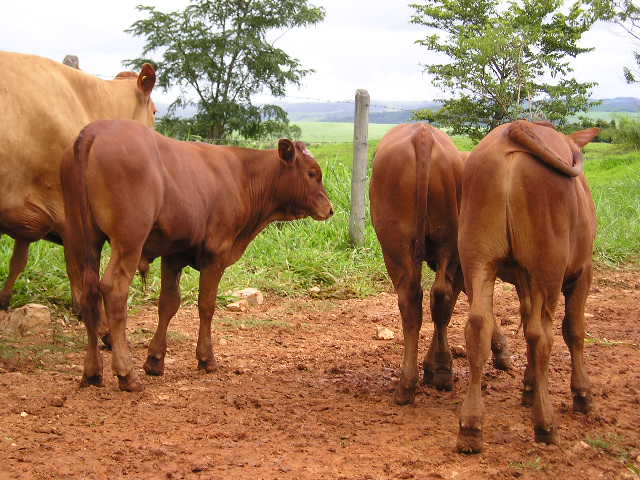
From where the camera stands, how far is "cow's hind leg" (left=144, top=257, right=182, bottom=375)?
577 centimetres

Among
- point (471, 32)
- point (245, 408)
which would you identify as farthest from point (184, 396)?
point (471, 32)

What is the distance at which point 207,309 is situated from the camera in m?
5.91

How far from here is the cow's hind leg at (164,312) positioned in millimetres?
5766

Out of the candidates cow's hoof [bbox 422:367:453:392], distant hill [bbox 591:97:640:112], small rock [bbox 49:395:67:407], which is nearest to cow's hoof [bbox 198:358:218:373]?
small rock [bbox 49:395:67:407]

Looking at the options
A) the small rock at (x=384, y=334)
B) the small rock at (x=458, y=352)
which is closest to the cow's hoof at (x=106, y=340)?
the small rock at (x=384, y=334)

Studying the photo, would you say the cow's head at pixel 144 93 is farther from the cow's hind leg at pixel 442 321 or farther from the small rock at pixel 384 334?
the cow's hind leg at pixel 442 321

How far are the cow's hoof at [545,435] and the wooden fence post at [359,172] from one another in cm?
573

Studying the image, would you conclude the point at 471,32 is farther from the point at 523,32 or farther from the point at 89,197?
the point at 89,197

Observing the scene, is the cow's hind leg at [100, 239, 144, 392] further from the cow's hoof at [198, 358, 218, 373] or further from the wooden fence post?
the wooden fence post

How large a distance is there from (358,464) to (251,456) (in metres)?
0.53

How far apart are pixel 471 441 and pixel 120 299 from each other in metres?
2.31

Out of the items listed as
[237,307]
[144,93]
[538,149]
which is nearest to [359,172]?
[237,307]

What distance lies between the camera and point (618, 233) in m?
10.8

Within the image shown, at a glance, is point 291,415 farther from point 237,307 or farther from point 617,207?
point 617,207
